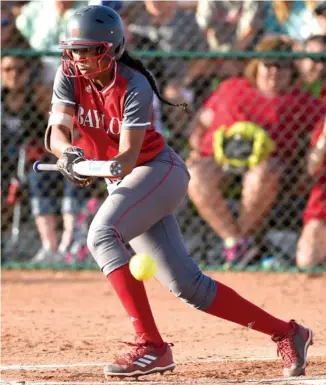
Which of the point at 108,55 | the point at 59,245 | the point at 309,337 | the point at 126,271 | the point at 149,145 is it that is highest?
the point at 108,55

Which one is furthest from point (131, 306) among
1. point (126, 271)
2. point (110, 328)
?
point (110, 328)

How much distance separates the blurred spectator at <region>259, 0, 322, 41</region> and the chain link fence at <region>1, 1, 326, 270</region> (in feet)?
0.06

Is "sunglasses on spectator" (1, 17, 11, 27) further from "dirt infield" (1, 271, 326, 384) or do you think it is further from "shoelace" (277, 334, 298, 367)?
"shoelace" (277, 334, 298, 367)

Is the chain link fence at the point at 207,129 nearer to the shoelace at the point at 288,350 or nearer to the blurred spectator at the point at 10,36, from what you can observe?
the blurred spectator at the point at 10,36

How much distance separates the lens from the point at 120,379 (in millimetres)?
4105

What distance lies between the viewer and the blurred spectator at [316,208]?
25.0 ft

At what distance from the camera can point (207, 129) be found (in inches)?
308

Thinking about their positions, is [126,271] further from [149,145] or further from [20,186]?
[20,186]

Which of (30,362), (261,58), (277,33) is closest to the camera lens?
(30,362)

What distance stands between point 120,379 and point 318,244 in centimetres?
395

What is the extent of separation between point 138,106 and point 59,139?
411mm

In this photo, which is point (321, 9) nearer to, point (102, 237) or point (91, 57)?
point (91, 57)

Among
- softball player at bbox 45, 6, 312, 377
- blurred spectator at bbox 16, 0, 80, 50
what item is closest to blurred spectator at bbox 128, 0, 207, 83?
blurred spectator at bbox 16, 0, 80, 50

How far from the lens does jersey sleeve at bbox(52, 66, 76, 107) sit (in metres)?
4.11
